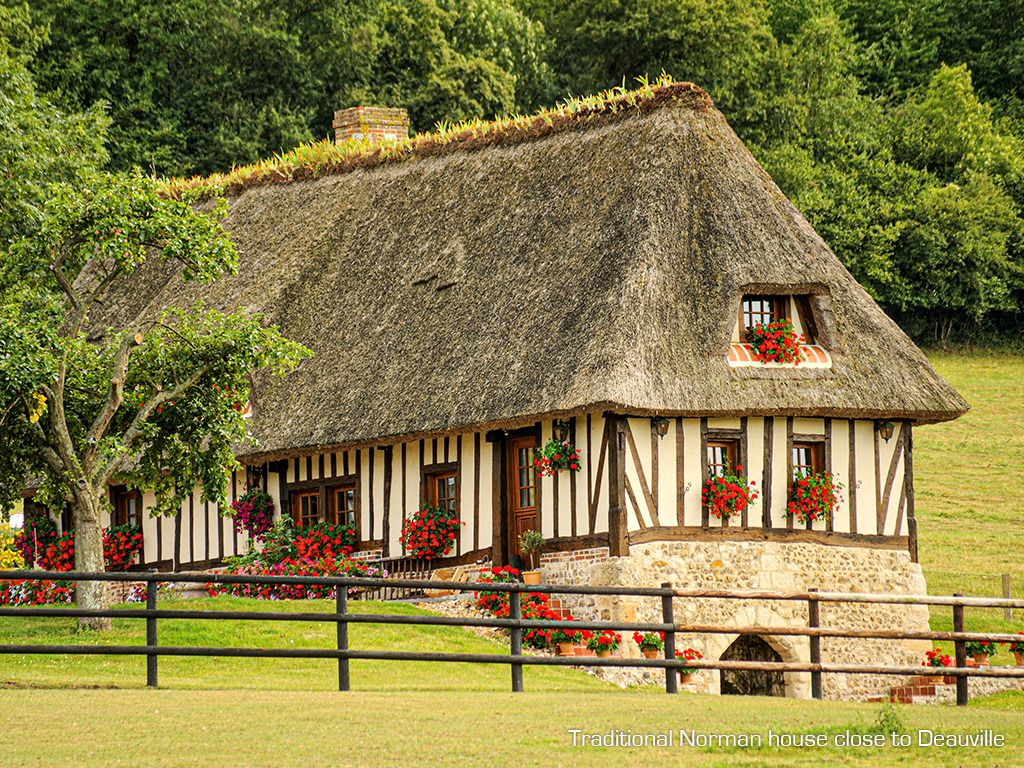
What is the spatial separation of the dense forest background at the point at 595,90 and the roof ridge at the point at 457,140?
9.78 metres

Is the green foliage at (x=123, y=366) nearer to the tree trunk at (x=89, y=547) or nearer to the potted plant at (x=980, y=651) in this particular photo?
the tree trunk at (x=89, y=547)

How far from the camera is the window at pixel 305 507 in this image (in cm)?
2383

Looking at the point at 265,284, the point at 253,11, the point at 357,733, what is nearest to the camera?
the point at 357,733

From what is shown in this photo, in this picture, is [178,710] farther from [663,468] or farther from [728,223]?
[728,223]

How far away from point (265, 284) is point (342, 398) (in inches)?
167

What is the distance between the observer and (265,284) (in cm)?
2589

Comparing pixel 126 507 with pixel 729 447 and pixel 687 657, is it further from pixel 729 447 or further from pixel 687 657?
pixel 687 657

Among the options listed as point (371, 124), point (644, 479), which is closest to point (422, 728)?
point (644, 479)

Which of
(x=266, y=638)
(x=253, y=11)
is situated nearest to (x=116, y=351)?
(x=266, y=638)

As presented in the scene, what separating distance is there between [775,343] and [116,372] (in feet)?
28.6

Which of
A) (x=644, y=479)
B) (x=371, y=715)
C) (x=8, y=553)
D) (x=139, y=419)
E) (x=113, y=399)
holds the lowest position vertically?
(x=371, y=715)

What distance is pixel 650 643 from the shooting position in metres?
17.6

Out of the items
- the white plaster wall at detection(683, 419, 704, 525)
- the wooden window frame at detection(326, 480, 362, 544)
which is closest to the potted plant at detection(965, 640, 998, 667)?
the white plaster wall at detection(683, 419, 704, 525)

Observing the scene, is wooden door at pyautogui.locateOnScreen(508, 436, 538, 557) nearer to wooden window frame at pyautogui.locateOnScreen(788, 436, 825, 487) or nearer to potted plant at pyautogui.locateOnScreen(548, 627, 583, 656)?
potted plant at pyautogui.locateOnScreen(548, 627, 583, 656)
